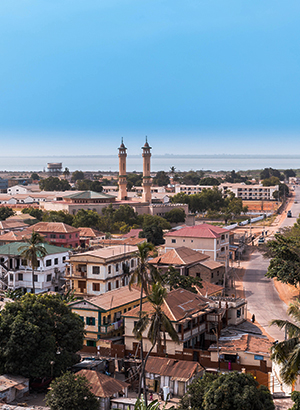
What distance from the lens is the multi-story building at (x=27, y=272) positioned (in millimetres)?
52688

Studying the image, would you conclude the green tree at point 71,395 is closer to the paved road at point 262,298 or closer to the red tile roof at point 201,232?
the paved road at point 262,298

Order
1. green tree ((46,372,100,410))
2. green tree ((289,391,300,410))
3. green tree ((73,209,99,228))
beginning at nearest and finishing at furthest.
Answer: green tree ((289,391,300,410)) → green tree ((46,372,100,410)) → green tree ((73,209,99,228))

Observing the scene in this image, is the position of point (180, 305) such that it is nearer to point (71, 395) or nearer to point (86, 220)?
point (71, 395)

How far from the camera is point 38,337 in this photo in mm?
30500

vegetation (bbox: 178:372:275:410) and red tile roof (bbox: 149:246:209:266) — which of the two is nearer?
vegetation (bbox: 178:372:275:410)

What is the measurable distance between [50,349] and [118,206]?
3660 inches

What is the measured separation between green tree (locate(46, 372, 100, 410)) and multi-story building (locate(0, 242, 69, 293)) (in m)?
26.4

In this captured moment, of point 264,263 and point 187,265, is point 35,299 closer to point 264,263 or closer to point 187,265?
point 187,265

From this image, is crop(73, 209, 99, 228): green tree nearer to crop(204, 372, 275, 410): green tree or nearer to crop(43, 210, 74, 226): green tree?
crop(43, 210, 74, 226): green tree

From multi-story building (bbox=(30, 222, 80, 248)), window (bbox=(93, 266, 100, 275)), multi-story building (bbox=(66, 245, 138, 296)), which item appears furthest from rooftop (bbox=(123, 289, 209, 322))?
multi-story building (bbox=(30, 222, 80, 248))

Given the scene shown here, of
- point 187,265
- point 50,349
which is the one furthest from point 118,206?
point 50,349

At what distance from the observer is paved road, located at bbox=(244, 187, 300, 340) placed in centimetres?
4335

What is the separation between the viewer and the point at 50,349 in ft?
101

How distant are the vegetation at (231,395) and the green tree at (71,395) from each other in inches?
200
